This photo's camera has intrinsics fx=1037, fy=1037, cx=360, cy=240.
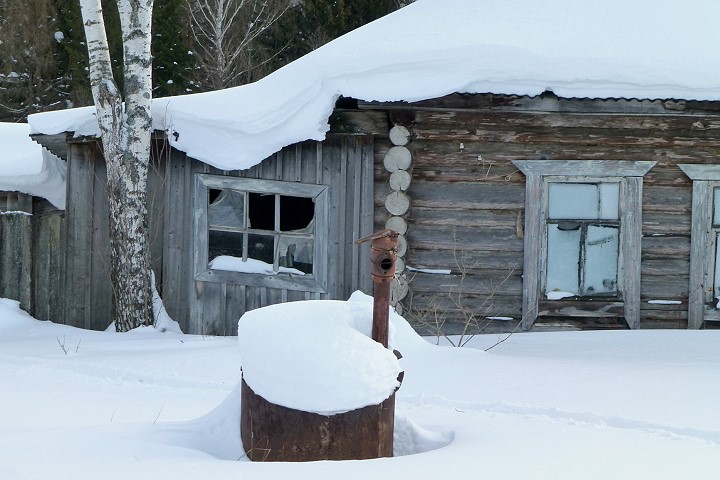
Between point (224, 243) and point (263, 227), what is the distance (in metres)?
0.41

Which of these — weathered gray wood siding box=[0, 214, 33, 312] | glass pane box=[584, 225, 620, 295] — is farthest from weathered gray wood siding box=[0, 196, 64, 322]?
glass pane box=[584, 225, 620, 295]

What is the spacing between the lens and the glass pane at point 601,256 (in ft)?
29.8

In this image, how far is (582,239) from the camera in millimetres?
9094

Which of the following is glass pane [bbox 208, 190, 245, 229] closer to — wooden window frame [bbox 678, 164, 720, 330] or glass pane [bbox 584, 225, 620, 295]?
glass pane [bbox 584, 225, 620, 295]

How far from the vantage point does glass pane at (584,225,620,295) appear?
9094mm

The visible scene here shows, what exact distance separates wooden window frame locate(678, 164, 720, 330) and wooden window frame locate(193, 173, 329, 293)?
125 inches

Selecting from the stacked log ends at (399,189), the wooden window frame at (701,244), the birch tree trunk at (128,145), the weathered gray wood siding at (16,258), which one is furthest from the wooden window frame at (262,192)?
the wooden window frame at (701,244)

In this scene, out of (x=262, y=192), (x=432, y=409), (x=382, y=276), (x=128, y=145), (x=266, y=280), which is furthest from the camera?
(x=266, y=280)

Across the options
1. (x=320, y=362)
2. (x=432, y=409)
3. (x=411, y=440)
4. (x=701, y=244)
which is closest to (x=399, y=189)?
(x=701, y=244)

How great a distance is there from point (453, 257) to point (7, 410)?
443 centimetres

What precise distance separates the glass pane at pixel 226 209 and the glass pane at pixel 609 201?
3252 mm

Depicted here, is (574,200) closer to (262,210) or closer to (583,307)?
(583,307)

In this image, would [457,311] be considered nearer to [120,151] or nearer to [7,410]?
[120,151]

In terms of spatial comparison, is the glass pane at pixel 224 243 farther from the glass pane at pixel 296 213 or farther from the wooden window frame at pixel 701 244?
the wooden window frame at pixel 701 244
